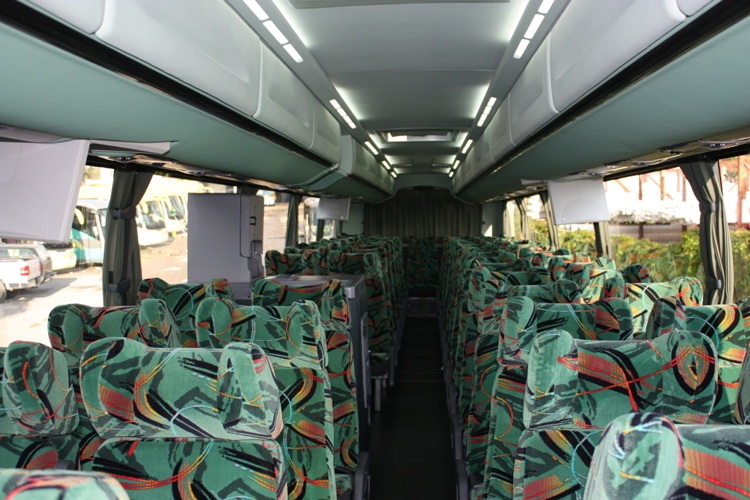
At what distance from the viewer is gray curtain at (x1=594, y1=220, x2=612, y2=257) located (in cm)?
865

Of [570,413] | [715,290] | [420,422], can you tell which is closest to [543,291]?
[570,413]

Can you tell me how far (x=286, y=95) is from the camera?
436 cm

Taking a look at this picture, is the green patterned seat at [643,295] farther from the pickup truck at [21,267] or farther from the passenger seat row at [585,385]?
the pickup truck at [21,267]

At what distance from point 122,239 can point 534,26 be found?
3752 mm

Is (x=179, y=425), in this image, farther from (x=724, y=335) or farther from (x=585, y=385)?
(x=724, y=335)

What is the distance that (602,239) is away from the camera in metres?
8.70

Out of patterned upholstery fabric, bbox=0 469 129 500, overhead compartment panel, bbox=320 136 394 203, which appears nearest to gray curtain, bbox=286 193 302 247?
overhead compartment panel, bbox=320 136 394 203

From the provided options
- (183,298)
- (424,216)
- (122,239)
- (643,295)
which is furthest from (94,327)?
(424,216)

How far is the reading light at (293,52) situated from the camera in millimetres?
4077

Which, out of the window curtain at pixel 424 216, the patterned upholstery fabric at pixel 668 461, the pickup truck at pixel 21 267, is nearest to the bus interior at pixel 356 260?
the patterned upholstery fabric at pixel 668 461

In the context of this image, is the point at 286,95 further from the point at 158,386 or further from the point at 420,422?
the point at 420,422

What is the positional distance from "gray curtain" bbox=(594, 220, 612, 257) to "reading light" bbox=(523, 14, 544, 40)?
537cm

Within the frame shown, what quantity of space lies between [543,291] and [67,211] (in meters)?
2.47

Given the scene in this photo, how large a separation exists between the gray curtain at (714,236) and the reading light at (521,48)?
2.29 m
